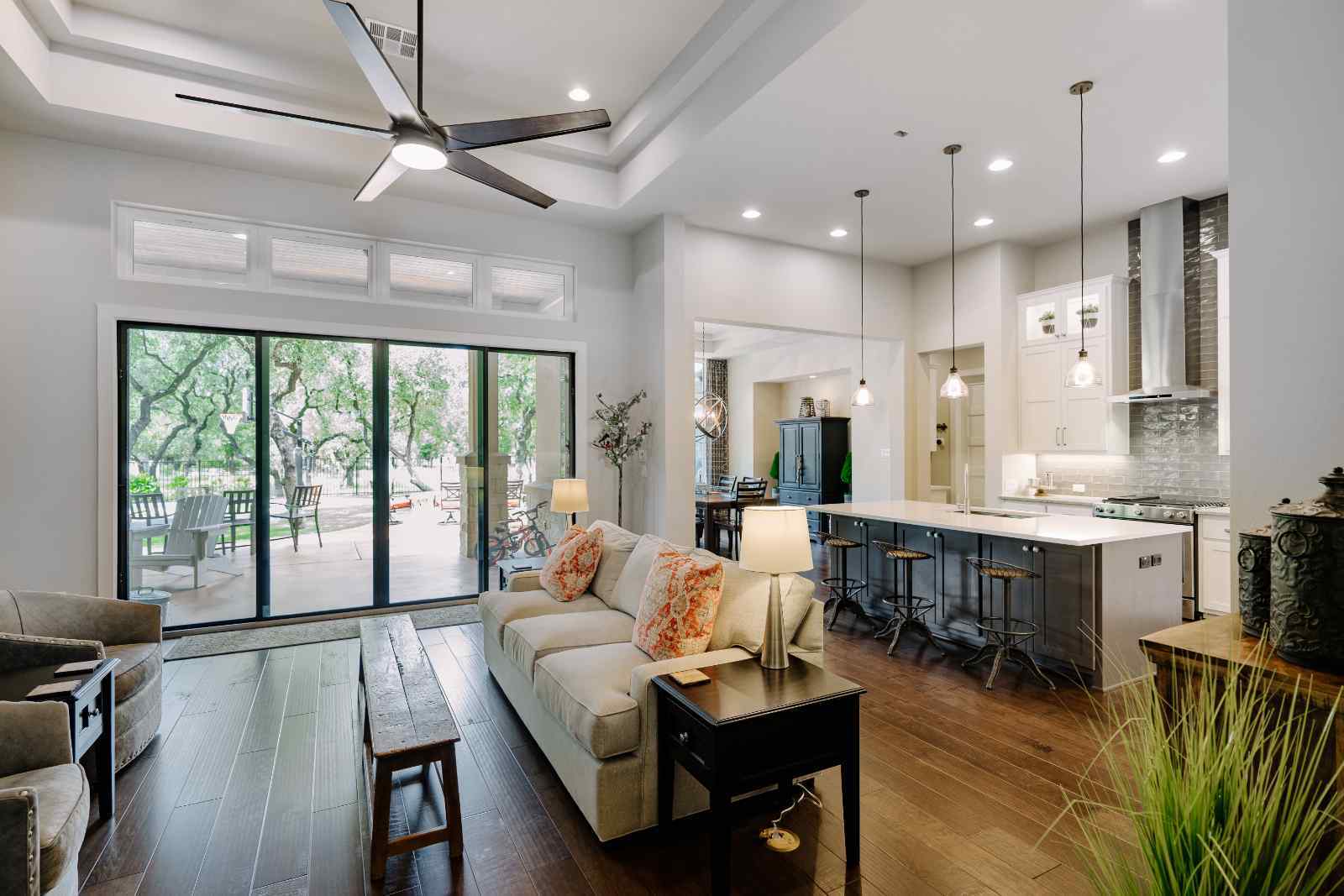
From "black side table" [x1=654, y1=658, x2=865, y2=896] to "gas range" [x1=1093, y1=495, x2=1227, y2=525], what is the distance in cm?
447

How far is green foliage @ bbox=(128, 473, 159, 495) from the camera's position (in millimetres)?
4746

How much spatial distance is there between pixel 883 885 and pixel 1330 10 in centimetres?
283

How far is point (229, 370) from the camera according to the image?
16.6ft

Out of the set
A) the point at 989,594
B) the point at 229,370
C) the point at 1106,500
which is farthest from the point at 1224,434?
the point at 229,370

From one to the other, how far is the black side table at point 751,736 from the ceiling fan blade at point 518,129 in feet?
8.95

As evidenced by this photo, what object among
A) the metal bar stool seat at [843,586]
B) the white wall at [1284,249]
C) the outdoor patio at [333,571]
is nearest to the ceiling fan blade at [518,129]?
the white wall at [1284,249]

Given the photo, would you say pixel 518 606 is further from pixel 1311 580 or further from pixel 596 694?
pixel 1311 580

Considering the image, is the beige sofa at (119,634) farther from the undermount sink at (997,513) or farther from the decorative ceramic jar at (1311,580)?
the undermount sink at (997,513)

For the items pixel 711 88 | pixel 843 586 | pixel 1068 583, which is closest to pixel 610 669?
pixel 1068 583

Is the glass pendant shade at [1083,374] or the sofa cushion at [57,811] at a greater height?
the glass pendant shade at [1083,374]

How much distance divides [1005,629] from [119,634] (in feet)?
15.8

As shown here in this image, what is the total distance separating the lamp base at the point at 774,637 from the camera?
2.45 m

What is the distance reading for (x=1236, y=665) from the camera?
139 cm

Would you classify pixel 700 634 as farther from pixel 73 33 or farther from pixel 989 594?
pixel 73 33
